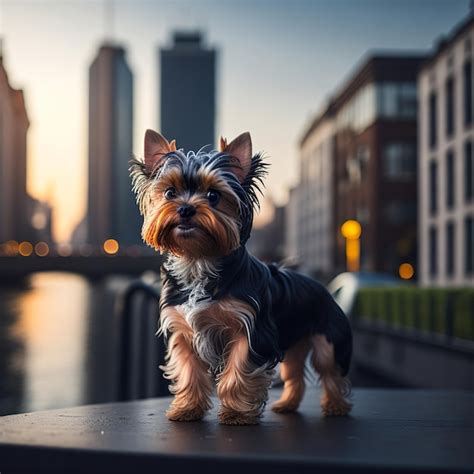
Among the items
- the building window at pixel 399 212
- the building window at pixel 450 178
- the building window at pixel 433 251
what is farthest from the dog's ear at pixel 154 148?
the building window at pixel 399 212

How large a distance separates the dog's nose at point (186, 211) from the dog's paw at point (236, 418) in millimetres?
800

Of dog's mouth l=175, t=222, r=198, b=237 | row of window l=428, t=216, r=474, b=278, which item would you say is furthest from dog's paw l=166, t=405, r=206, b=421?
row of window l=428, t=216, r=474, b=278

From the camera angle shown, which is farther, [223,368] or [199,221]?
[223,368]

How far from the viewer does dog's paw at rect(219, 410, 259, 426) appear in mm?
3451

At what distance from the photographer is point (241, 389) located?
3.50m

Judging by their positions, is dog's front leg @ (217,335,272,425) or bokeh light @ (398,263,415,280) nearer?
dog's front leg @ (217,335,272,425)

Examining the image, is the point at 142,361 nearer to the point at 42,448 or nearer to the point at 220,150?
the point at 220,150

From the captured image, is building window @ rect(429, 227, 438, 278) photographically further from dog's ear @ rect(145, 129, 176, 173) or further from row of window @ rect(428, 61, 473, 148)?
dog's ear @ rect(145, 129, 176, 173)

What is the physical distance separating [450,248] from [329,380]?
138 ft

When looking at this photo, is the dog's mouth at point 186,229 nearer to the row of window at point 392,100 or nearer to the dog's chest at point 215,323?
the dog's chest at point 215,323

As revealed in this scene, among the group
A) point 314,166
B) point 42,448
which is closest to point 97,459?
point 42,448

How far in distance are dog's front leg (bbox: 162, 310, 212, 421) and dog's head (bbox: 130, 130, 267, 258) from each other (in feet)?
1.17

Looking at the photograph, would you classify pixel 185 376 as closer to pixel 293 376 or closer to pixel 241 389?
pixel 241 389

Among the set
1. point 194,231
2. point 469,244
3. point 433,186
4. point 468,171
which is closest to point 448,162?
point 433,186
